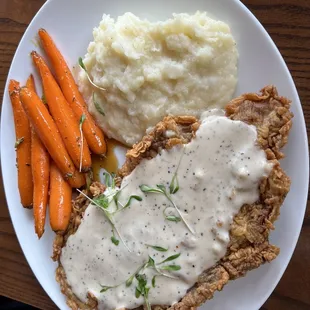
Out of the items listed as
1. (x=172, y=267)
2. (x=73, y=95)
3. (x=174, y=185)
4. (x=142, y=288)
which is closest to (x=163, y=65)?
(x=73, y=95)

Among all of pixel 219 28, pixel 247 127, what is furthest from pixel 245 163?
pixel 219 28

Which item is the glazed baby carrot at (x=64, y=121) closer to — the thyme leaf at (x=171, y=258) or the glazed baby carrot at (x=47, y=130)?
the glazed baby carrot at (x=47, y=130)

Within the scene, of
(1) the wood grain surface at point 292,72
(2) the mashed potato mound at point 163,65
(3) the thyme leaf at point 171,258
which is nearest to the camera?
(3) the thyme leaf at point 171,258

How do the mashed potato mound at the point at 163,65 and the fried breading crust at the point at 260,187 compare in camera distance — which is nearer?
the fried breading crust at the point at 260,187

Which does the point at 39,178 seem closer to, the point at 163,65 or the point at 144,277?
the point at 144,277

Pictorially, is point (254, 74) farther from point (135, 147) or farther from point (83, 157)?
point (83, 157)

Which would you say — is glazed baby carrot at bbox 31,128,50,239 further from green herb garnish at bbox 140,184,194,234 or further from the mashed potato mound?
green herb garnish at bbox 140,184,194,234

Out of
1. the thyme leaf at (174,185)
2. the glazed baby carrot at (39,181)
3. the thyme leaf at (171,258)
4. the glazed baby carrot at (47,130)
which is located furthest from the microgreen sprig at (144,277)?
the glazed baby carrot at (47,130)

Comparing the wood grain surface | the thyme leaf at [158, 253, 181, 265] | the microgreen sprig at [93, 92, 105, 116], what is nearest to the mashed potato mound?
the microgreen sprig at [93, 92, 105, 116]
